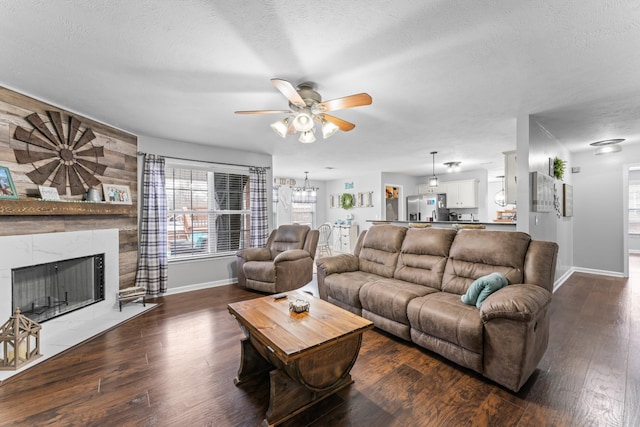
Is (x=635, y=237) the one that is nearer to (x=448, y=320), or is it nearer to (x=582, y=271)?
(x=582, y=271)

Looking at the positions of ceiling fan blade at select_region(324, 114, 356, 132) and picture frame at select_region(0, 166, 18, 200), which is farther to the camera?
ceiling fan blade at select_region(324, 114, 356, 132)

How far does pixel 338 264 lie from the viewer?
3.42 meters

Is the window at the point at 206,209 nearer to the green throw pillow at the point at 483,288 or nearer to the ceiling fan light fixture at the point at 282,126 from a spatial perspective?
the ceiling fan light fixture at the point at 282,126

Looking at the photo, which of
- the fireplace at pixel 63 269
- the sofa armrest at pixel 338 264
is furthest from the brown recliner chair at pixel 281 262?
the fireplace at pixel 63 269

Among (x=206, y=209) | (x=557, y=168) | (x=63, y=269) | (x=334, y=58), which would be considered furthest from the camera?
(x=206, y=209)

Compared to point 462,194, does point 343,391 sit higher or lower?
lower

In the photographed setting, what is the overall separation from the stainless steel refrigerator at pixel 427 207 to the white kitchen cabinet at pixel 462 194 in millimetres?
210

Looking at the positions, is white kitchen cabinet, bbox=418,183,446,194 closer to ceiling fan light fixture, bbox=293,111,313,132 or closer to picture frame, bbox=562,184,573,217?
picture frame, bbox=562,184,573,217

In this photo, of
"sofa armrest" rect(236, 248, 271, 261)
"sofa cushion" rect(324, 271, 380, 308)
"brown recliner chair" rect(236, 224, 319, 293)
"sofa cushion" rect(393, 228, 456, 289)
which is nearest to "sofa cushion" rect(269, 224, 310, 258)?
"brown recliner chair" rect(236, 224, 319, 293)

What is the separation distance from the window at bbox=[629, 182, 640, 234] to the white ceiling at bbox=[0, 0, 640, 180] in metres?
6.11

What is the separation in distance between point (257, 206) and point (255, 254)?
96 centimetres

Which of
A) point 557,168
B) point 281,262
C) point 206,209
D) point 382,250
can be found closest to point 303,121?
point 382,250

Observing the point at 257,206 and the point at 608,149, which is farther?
the point at 257,206

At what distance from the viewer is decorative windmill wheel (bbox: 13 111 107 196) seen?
265cm
